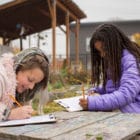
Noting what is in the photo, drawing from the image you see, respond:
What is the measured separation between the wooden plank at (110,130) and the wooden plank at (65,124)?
0.04 m

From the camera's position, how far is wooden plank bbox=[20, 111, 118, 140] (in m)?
1.93

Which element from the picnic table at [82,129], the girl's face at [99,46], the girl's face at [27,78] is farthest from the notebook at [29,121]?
the girl's face at [99,46]

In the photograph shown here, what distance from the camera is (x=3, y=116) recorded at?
95.0 inches

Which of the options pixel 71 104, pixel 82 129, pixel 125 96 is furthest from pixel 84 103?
pixel 82 129

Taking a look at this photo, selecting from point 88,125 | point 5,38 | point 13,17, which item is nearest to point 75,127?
point 88,125

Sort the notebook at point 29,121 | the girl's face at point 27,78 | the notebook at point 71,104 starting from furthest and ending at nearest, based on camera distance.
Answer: the notebook at point 71,104
the girl's face at point 27,78
the notebook at point 29,121

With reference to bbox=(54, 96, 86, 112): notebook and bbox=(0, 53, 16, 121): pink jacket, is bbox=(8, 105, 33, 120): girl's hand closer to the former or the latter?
bbox=(0, 53, 16, 121): pink jacket

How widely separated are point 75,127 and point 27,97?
0.84 metres

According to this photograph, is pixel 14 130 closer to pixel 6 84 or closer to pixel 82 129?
pixel 82 129

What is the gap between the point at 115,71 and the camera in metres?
3.28

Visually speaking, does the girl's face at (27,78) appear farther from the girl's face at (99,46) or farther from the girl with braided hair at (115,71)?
the girl's face at (99,46)

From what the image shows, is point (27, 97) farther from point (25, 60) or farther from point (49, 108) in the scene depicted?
point (49, 108)

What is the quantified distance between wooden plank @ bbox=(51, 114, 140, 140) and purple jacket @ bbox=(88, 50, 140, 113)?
0.56 m

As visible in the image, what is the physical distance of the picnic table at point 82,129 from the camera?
1.94 meters
